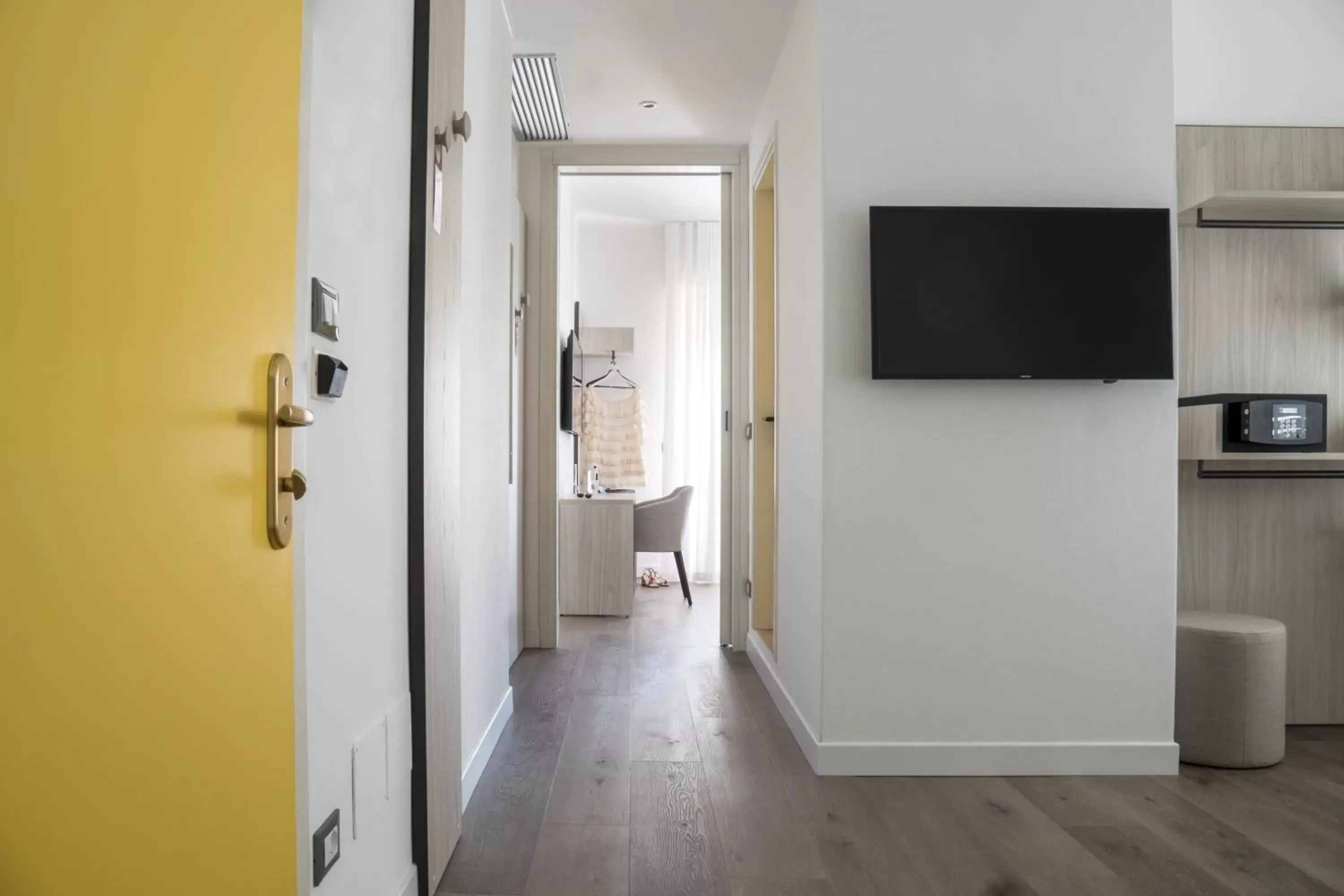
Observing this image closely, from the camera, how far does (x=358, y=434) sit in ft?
4.67

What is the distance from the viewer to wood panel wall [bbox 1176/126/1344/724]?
Answer: 3.02 meters

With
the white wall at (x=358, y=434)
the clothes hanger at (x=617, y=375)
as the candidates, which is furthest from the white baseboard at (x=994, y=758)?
the clothes hanger at (x=617, y=375)

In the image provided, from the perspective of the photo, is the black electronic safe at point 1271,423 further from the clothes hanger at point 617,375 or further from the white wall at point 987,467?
the clothes hanger at point 617,375

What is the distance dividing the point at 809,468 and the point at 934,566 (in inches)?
20.2

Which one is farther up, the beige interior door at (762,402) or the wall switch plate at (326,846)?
the beige interior door at (762,402)

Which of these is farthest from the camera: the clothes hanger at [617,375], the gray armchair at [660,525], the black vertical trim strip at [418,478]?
the clothes hanger at [617,375]

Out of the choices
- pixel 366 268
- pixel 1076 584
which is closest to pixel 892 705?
pixel 1076 584

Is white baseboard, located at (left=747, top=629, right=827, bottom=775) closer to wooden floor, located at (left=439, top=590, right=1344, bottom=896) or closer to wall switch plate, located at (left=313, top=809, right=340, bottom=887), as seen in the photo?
wooden floor, located at (left=439, top=590, right=1344, bottom=896)

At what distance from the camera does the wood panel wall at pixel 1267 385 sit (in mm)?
3018

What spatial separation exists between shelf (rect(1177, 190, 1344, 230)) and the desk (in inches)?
132

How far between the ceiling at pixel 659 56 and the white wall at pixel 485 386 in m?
0.22

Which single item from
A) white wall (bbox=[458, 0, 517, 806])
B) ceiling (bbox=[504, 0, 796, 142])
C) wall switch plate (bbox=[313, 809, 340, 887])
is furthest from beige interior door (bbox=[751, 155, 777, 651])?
wall switch plate (bbox=[313, 809, 340, 887])

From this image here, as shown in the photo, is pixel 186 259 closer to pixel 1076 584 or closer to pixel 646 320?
pixel 1076 584

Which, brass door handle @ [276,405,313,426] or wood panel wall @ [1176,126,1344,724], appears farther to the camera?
wood panel wall @ [1176,126,1344,724]
